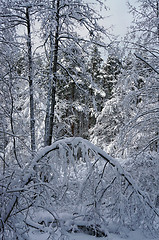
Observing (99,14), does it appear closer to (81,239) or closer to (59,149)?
(59,149)

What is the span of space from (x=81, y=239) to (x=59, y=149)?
2.49 meters

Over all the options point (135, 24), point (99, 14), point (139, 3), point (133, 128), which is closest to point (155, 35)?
point (135, 24)

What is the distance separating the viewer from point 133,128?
6320 millimetres

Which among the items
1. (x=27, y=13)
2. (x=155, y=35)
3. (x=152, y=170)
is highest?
(x=27, y=13)

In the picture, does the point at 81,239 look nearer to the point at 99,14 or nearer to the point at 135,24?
the point at 135,24

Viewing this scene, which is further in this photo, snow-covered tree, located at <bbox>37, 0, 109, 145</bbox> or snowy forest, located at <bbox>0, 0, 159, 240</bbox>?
snow-covered tree, located at <bbox>37, 0, 109, 145</bbox>

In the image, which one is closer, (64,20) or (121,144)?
(121,144)

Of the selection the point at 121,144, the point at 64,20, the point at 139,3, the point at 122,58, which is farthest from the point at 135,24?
the point at 121,144

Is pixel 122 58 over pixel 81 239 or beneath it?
over

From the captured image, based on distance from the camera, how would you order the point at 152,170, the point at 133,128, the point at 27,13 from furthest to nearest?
the point at 27,13
the point at 133,128
the point at 152,170

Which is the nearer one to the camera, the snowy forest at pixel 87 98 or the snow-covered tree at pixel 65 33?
the snowy forest at pixel 87 98

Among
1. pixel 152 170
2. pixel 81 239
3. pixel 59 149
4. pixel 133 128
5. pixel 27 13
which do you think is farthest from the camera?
pixel 27 13

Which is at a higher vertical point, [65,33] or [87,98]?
[65,33]

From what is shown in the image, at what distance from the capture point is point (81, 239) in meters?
4.52
